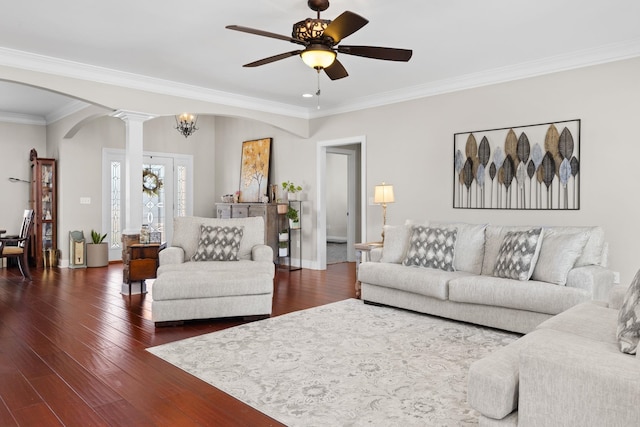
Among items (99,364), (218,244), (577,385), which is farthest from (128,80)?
(577,385)

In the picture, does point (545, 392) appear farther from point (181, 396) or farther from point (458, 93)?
point (458, 93)

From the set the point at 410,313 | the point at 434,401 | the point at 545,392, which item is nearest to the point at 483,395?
the point at 545,392

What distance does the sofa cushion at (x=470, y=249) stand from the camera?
14.7 ft

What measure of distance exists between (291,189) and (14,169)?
16.7 feet

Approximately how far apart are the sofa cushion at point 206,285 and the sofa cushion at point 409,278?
116 centimetres

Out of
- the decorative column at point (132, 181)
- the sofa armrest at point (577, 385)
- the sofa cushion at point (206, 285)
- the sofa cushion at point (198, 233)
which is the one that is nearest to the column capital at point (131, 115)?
the decorative column at point (132, 181)

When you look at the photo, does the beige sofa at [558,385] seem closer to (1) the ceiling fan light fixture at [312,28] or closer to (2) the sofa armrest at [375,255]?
(1) the ceiling fan light fixture at [312,28]

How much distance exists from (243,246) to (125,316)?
144 centimetres

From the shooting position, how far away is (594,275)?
3590 millimetres

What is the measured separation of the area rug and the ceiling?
268 cm

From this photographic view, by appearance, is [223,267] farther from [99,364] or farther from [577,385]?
[577,385]

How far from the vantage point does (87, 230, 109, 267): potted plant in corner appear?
7.58 metres

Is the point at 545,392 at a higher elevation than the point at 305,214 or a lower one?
lower

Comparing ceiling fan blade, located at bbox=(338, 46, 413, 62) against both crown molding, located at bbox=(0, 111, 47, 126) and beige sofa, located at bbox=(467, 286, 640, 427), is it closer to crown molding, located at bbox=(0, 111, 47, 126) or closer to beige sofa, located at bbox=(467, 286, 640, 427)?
beige sofa, located at bbox=(467, 286, 640, 427)
